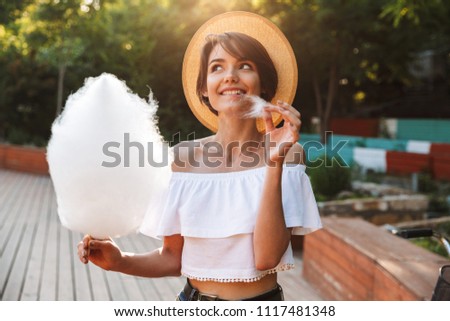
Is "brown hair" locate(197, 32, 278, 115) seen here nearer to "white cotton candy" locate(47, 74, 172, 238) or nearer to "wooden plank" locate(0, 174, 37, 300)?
"white cotton candy" locate(47, 74, 172, 238)

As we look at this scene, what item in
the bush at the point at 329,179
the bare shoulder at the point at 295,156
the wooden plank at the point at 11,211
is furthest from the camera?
the bush at the point at 329,179

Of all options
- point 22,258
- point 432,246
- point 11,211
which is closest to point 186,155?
point 432,246

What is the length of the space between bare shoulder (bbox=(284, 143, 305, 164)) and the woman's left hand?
0.14 metres

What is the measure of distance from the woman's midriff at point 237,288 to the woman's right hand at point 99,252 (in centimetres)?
25

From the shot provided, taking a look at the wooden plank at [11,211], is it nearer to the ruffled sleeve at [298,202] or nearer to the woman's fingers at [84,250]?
the woman's fingers at [84,250]

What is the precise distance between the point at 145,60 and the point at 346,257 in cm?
1188

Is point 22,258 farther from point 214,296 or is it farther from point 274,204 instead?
point 274,204

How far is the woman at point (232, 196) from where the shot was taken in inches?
54.2

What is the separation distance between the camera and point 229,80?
1423 millimetres

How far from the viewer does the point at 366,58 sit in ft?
47.4

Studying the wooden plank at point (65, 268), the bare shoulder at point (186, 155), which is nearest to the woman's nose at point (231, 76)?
the bare shoulder at point (186, 155)

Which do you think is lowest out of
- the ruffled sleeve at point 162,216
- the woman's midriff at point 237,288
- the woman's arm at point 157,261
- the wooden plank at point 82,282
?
the wooden plank at point 82,282

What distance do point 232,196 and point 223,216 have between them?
0.06 m
